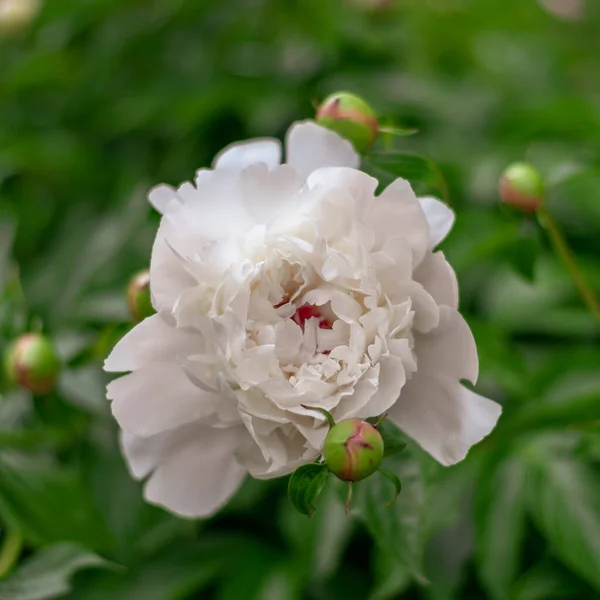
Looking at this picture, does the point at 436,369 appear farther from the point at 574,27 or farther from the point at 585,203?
the point at 574,27

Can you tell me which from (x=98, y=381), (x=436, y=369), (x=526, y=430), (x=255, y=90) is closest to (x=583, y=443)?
(x=526, y=430)

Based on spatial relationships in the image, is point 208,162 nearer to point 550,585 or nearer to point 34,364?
point 34,364

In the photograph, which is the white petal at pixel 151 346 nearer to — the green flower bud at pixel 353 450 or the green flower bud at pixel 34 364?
the green flower bud at pixel 353 450

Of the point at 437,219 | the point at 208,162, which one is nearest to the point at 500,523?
the point at 437,219

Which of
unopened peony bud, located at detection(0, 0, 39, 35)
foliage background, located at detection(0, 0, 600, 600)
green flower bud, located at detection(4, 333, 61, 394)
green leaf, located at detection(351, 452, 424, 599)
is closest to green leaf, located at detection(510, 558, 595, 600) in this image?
foliage background, located at detection(0, 0, 600, 600)

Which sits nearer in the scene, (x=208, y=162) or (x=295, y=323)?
(x=295, y=323)

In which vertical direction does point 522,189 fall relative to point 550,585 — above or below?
above
